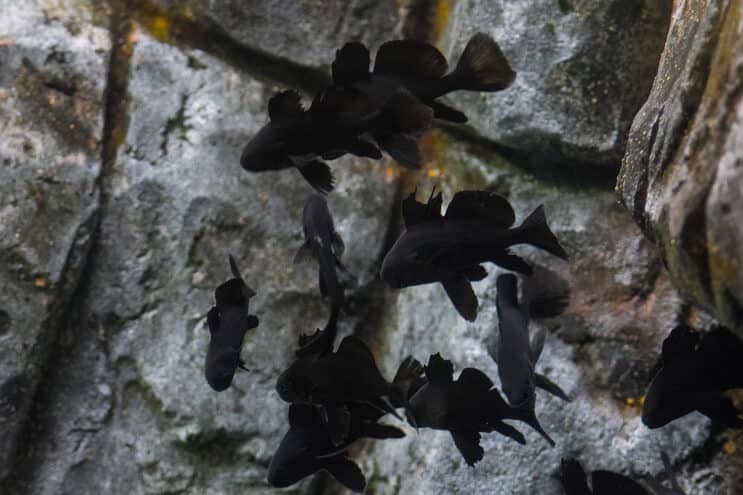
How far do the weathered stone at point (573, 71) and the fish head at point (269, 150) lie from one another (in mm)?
1231

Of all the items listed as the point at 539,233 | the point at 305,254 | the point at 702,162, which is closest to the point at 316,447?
the point at 305,254

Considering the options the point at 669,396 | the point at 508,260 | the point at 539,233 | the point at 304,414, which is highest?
the point at 539,233

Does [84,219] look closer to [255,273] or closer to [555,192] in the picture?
[255,273]

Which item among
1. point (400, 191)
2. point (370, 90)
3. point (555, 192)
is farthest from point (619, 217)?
point (370, 90)

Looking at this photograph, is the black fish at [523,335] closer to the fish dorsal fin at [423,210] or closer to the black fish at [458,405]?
the black fish at [458,405]

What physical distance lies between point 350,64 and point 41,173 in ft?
5.37

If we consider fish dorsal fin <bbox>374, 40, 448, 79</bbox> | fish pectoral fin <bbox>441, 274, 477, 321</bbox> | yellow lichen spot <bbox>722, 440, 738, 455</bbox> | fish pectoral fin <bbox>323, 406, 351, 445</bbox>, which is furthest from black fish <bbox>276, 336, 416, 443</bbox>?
yellow lichen spot <bbox>722, 440, 738, 455</bbox>

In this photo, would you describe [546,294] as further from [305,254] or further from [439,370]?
[305,254]

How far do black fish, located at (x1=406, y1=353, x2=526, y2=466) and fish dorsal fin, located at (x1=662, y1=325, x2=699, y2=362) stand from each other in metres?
0.52

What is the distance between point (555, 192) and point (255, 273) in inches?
52.9

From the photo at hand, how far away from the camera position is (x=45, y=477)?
3.41 m

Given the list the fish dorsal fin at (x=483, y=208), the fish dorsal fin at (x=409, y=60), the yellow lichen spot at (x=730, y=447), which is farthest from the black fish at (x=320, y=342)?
the yellow lichen spot at (x=730, y=447)

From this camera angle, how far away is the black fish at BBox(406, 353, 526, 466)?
2354 mm

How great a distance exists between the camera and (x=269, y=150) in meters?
2.48
